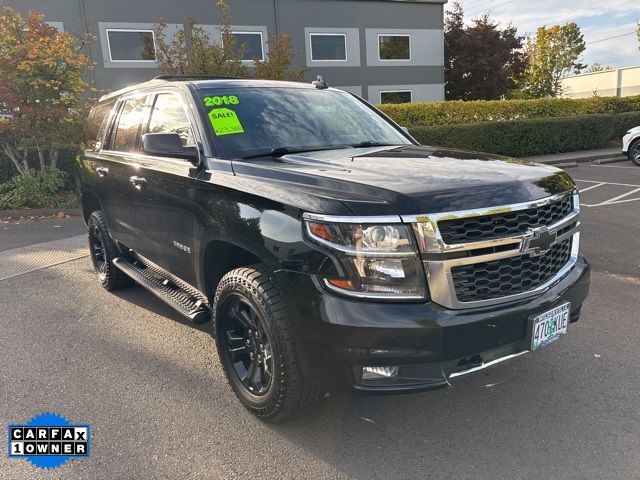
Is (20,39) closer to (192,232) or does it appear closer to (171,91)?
(171,91)

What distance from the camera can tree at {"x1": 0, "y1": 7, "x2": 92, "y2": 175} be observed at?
958 centimetres

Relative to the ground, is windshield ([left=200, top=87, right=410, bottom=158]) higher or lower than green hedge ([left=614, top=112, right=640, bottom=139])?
higher

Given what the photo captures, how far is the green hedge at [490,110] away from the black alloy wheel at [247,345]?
13206mm

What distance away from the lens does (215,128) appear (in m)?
3.39

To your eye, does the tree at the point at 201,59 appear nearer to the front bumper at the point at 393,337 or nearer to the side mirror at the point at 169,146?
the side mirror at the point at 169,146

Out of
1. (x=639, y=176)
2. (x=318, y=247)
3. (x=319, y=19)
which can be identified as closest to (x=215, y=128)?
(x=318, y=247)

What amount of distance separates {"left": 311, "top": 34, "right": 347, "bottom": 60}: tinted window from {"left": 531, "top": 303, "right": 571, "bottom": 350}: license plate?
837 inches

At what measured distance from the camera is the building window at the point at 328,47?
2245 cm

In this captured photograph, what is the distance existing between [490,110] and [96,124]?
14016 millimetres

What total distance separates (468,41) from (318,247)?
27.5m

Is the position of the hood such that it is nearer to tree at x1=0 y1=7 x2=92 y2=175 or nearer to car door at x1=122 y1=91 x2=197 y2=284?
car door at x1=122 y1=91 x2=197 y2=284

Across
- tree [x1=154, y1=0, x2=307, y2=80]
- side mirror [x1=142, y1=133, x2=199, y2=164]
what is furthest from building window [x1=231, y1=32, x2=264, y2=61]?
side mirror [x1=142, y1=133, x2=199, y2=164]

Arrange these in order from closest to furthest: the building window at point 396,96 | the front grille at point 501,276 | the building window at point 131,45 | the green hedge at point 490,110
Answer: the front grille at point 501,276 → the green hedge at point 490,110 → the building window at point 131,45 → the building window at point 396,96

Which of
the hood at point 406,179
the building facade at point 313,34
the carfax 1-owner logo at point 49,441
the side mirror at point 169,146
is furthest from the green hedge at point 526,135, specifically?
the carfax 1-owner logo at point 49,441
